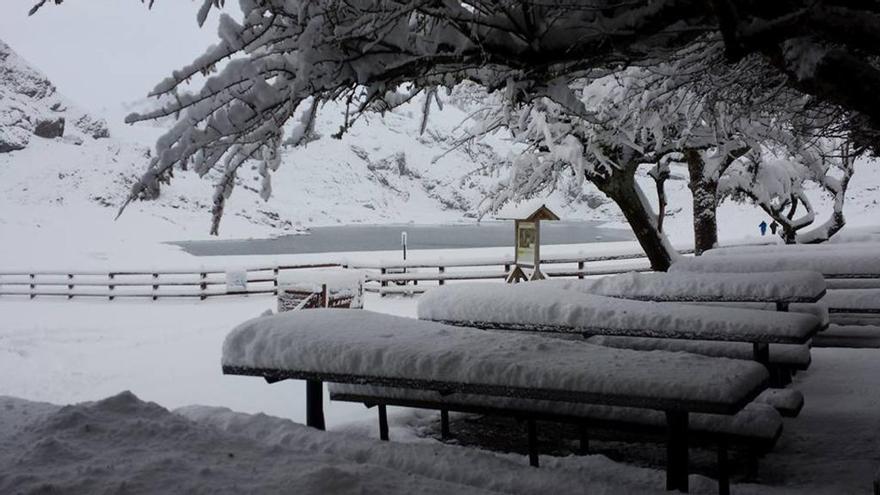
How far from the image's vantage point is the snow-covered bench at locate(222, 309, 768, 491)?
3.60 m

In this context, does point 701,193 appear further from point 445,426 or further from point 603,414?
point 603,414

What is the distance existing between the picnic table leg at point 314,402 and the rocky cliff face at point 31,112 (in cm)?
8103

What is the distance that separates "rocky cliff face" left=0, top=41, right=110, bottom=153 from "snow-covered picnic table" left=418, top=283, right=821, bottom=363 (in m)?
80.5

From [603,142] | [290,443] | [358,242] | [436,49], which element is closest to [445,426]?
[290,443]

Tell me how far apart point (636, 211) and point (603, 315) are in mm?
6052

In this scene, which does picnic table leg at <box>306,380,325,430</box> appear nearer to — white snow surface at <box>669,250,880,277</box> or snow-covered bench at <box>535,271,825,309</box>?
snow-covered bench at <box>535,271,825,309</box>

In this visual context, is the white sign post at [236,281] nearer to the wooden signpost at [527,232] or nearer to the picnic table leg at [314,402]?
the wooden signpost at [527,232]

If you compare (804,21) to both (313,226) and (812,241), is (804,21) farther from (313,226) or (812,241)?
(313,226)

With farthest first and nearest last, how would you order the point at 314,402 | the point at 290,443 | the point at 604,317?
the point at 604,317
the point at 314,402
the point at 290,443

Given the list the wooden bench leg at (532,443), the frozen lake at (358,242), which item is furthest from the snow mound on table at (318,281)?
the frozen lake at (358,242)

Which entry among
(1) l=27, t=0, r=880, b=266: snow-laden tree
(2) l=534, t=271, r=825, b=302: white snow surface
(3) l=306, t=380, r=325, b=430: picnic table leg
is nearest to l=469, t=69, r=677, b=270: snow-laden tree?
(2) l=534, t=271, r=825, b=302: white snow surface

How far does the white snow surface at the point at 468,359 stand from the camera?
3.62 m

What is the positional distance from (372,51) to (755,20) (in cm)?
171

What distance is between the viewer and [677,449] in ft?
12.4
